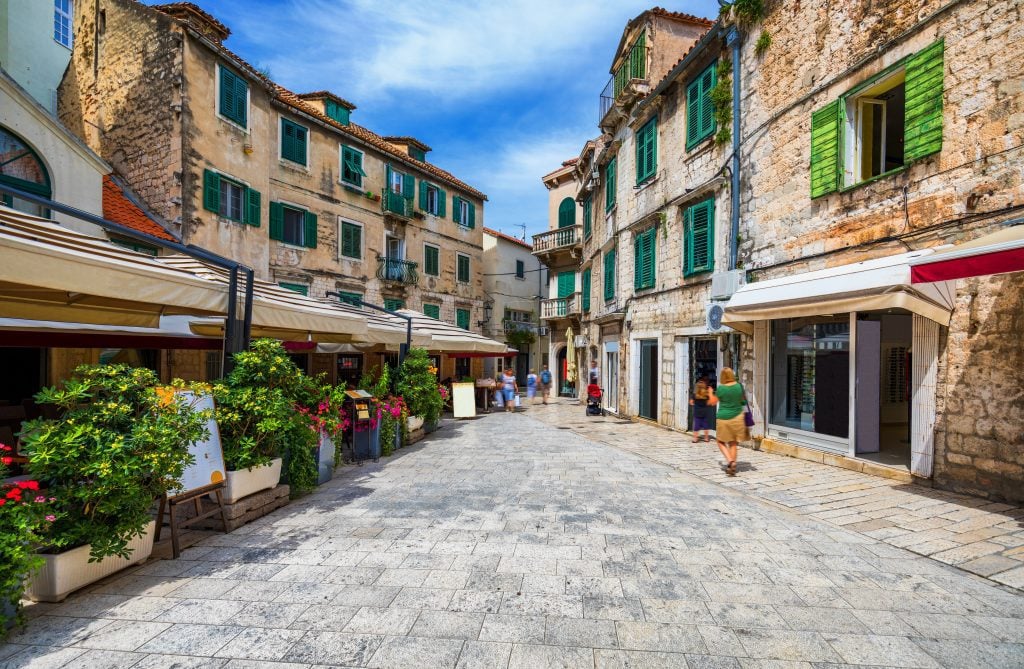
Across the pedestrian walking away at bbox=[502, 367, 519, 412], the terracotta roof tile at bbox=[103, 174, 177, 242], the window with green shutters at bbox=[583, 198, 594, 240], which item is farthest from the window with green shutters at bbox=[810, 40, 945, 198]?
the terracotta roof tile at bbox=[103, 174, 177, 242]

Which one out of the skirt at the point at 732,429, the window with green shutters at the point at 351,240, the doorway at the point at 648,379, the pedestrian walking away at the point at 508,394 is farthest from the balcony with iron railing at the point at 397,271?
the skirt at the point at 732,429

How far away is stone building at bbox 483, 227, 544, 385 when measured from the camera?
28433 millimetres

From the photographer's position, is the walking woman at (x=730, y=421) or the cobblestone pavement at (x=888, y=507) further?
the walking woman at (x=730, y=421)

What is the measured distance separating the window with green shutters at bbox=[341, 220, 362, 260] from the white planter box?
15.7 m

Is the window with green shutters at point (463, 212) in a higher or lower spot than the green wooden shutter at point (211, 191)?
higher

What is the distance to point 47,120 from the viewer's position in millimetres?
9000

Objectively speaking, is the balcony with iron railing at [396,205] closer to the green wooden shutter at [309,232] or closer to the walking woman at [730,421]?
the green wooden shutter at [309,232]

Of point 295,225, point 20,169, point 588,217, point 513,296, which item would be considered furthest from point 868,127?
point 513,296

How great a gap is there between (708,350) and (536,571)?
8825 mm

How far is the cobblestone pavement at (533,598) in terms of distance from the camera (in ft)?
9.23

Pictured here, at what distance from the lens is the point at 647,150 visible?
13.8m

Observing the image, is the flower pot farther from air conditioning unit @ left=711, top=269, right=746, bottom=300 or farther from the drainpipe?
the drainpipe

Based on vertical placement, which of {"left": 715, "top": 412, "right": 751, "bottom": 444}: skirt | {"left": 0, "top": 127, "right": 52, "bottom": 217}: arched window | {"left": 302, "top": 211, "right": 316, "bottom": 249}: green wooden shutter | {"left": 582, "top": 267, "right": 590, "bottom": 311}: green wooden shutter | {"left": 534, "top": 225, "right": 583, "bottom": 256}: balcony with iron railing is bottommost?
{"left": 715, "top": 412, "right": 751, "bottom": 444}: skirt

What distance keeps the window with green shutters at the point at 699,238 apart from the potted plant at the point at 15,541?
11317mm
